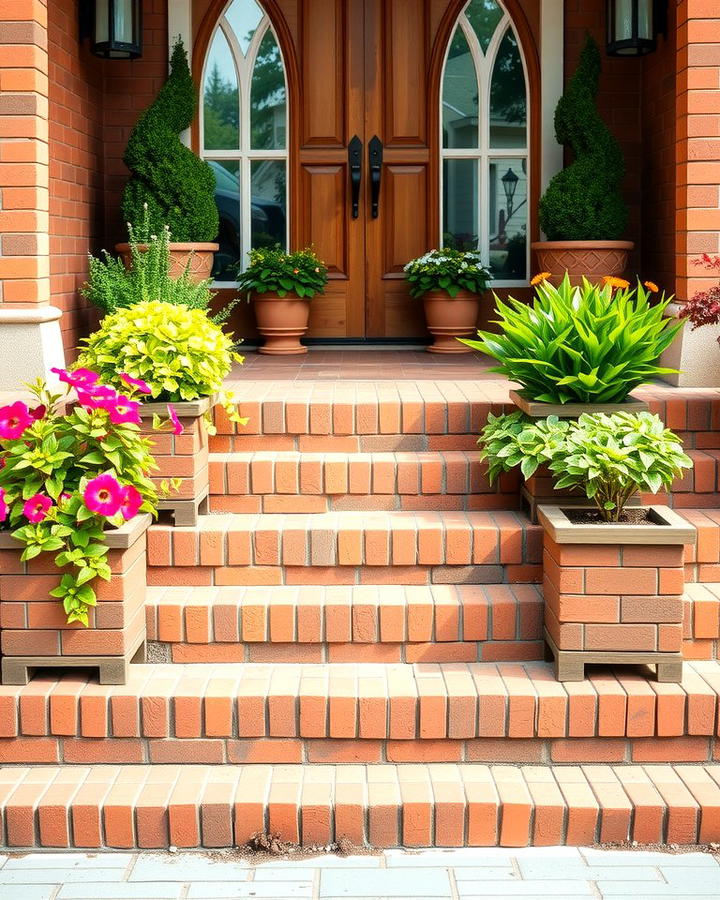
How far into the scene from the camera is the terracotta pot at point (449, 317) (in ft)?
21.0

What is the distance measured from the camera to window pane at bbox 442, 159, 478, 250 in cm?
679

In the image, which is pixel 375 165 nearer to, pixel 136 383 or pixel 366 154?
pixel 366 154

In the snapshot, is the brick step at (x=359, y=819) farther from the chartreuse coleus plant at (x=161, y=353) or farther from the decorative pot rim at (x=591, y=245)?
the decorative pot rim at (x=591, y=245)

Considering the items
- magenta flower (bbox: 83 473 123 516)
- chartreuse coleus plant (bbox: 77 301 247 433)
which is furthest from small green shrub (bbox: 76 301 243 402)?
magenta flower (bbox: 83 473 123 516)

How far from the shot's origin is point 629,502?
354 centimetres

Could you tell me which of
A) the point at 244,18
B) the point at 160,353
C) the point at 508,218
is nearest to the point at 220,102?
the point at 244,18

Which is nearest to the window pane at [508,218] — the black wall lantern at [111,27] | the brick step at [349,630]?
the black wall lantern at [111,27]

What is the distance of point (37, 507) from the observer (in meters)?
3.08

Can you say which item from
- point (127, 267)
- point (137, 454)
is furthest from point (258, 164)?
point (137, 454)

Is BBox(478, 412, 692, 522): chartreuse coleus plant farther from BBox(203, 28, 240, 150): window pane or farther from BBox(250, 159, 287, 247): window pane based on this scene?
BBox(203, 28, 240, 150): window pane

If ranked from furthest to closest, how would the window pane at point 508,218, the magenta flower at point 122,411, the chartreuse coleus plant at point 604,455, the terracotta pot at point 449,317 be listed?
the window pane at point 508,218, the terracotta pot at point 449,317, the chartreuse coleus plant at point 604,455, the magenta flower at point 122,411

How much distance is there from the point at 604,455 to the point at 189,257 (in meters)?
3.31

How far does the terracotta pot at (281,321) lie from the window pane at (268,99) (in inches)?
39.5

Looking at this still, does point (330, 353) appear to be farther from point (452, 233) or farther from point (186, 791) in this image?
point (186, 791)
